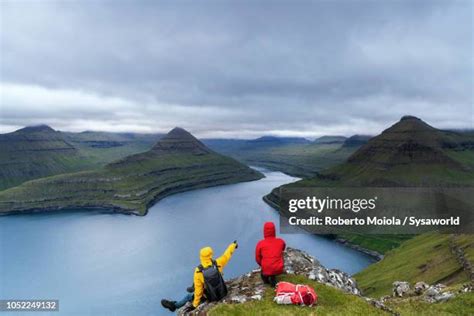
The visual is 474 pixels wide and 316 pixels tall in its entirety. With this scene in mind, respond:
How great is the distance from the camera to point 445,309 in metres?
23.6

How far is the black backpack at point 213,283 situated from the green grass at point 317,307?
3.69 feet

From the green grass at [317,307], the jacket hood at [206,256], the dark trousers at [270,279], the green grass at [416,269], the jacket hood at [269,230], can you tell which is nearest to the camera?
Result: the green grass at [317,307]

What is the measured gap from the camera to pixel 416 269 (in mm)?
144500

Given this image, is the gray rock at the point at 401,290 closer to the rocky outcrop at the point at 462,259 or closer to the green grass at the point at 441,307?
the green grass at the point at 441,307

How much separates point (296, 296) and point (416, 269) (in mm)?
146360

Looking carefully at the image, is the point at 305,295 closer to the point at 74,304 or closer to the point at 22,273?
the point at 74,304

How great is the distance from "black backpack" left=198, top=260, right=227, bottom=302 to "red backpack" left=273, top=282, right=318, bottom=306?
337 centimetres

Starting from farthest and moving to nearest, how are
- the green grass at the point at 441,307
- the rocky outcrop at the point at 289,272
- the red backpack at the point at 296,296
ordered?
the green grass at the point at 441,307 < the rocky outcrop at the point at 289,272 < the red backpack at the point at 296,296

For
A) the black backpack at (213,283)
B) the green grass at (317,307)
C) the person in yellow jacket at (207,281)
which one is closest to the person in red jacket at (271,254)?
the green grass at (317,307)

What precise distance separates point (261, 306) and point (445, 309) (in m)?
12.8

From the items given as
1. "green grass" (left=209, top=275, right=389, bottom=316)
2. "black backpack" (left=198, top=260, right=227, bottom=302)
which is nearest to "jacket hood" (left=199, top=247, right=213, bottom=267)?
"black backpack" (left=198, top=260, right=227, bottom=302)

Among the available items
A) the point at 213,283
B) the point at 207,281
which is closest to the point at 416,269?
the point at 213,283

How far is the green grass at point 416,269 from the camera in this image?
124312 millimetres

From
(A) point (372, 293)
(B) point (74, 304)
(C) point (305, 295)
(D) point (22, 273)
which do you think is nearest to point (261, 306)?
(C) point (305, 295)
